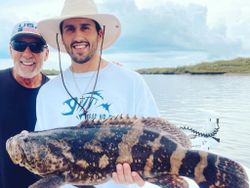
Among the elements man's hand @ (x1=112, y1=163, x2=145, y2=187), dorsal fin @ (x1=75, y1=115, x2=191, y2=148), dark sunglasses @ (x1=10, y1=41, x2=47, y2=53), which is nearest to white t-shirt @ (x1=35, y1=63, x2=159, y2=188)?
dorsal fin @ (x1=75, y1=115, x2=191, y2=148)

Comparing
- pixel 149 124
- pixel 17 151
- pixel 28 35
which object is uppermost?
pixel 28 35

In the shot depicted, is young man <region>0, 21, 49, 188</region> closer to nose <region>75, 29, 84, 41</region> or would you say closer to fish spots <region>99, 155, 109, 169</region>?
nose <region>75, 29, 84, 41</region>

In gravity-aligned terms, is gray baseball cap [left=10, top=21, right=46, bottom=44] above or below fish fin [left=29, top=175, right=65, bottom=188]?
above

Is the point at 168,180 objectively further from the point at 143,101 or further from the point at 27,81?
the point at 27,81

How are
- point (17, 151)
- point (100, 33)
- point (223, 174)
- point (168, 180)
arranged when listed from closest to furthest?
point (223, 174), point (168, 180), point (17, 151), point (100, 33)

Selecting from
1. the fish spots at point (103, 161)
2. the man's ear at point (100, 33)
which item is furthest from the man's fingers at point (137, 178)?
the man's ear at point (100, 33)

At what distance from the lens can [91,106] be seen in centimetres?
418

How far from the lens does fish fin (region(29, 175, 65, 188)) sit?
12.2 feet

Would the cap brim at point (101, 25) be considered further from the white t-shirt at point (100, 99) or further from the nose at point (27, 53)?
the white t-shirt at point (100, 99)

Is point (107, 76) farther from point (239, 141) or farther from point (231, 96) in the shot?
point (231, 96)

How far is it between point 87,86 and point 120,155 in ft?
2.91

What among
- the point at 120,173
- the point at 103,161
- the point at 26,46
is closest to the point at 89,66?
the point at 103,161

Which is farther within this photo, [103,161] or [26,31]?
[26,31]

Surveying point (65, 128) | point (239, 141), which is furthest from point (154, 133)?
point (239, 141)
